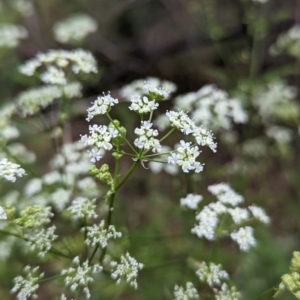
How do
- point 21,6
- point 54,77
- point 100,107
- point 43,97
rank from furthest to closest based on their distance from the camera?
point 21,6, point 43,97, point 54,77, point 100,107

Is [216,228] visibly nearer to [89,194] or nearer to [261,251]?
[89,194]

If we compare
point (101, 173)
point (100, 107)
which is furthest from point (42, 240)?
point (100, 107)

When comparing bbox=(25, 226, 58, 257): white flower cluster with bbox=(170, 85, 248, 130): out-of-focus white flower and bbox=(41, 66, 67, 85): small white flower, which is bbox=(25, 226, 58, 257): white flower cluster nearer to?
bbox=(41, 66, 67, 85): small white flower

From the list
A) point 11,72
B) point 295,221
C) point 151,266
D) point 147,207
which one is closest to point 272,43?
point 295,221

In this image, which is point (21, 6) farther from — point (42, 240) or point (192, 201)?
point (42, 240)

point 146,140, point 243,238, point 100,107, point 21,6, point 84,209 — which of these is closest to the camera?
point 146,140

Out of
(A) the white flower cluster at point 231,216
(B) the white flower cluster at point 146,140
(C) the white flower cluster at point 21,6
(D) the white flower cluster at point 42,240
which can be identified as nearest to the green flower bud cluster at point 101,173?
(B) the white flower cluster at point 146,140
